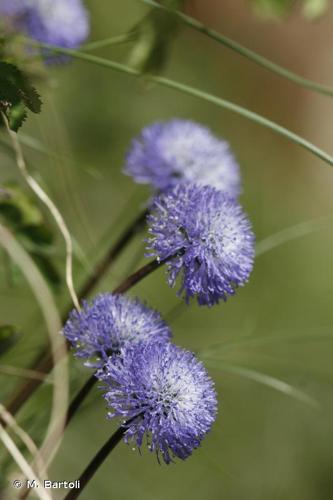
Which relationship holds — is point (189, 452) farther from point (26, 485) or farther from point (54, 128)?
point (54, 128)

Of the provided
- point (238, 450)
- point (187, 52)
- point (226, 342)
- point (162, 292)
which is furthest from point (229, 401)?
point (187, 52)

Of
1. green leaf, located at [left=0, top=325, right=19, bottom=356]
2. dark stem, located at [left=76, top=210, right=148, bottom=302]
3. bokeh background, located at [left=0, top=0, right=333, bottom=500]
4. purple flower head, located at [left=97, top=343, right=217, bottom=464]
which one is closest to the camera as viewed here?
purple flower head, located at [left=97, top=343, right=217, bottom=464]

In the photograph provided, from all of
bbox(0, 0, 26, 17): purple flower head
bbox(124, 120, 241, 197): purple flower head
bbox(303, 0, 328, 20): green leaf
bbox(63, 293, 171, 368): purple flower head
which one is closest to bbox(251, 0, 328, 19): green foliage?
bbox(303, 0, 328, 20): green leaf

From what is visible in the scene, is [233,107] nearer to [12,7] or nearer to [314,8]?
[314,8]

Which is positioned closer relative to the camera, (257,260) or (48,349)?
(48,349)

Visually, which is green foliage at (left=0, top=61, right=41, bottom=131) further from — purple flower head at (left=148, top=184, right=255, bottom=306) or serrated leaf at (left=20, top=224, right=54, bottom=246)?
serrated leaf at (left=20, top=224, right=54, bottom=246)

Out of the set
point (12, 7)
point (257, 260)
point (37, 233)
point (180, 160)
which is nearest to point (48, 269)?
point (37, 233)

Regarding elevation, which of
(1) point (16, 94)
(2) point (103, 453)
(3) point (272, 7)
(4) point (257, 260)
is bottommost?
(2) point (103, 453)
